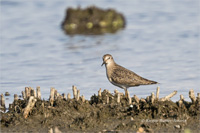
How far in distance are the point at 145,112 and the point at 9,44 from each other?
1268 centimetres

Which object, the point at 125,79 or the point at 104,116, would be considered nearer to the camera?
the point at 104,116

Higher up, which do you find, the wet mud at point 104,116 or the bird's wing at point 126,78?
the bird's wing at point 126,78

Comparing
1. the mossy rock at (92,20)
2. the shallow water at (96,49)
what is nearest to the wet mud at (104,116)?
the shallow water at (96,49)

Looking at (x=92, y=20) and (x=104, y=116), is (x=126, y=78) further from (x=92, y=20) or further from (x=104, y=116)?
(x=92, y=20)

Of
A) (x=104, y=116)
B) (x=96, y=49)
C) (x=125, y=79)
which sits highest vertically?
(x=96, y=49)

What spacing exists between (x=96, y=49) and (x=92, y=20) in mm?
6106

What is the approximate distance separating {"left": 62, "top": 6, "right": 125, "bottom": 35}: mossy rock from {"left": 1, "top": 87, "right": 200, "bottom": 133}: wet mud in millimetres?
15147

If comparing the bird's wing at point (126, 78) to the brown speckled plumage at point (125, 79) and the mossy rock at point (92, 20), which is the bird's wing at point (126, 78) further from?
the mossy rock at point (92, 20)

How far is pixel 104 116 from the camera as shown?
8781 mm

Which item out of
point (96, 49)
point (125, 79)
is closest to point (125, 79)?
point (125, 79)

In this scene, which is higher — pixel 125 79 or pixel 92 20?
pixel 92 20

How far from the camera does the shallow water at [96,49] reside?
43.9ft

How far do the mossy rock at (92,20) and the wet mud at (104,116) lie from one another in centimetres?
1515

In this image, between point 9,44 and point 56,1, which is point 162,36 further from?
point 56,1
